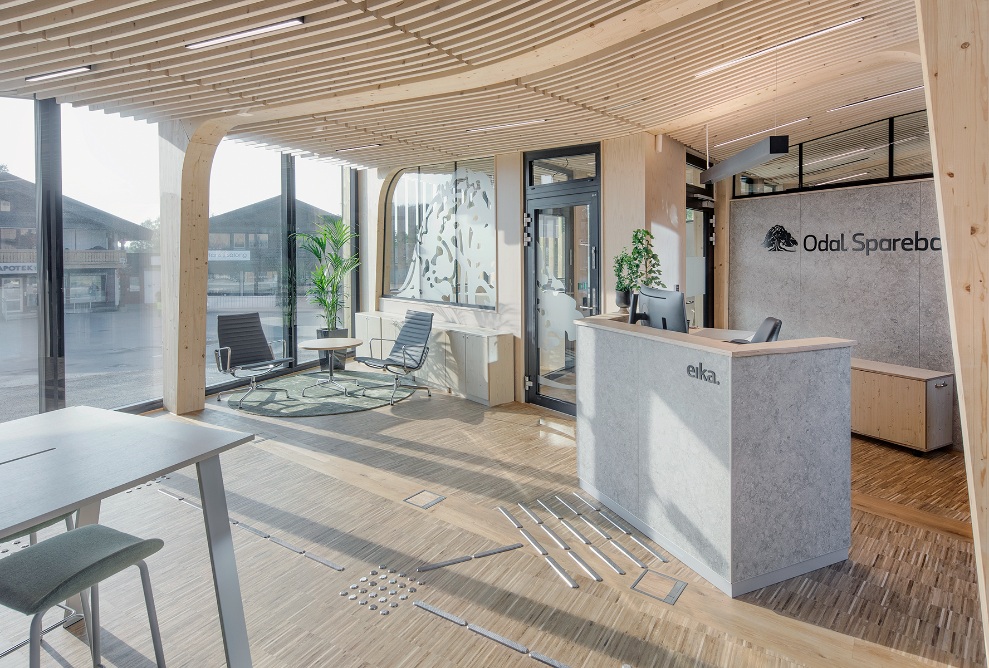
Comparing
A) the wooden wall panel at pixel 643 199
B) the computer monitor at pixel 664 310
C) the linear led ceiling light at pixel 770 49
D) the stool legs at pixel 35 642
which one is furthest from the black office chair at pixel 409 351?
the stool legs at pixel 35 642

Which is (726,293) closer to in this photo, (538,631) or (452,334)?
(452,334)

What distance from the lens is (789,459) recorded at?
357 cm

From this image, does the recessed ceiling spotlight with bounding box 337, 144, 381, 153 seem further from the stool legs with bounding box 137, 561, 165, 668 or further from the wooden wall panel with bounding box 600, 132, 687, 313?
the stool legs with bounding box 137, 561, 165, 668

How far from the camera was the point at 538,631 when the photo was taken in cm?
314

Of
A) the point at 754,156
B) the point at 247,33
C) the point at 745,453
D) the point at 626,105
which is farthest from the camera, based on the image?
the point at 626,105

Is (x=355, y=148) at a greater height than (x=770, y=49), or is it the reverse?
(x=355, y=148)

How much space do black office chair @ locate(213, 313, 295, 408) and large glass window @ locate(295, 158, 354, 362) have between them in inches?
52.5

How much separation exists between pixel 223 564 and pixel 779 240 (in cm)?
715

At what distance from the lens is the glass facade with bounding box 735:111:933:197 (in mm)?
6586

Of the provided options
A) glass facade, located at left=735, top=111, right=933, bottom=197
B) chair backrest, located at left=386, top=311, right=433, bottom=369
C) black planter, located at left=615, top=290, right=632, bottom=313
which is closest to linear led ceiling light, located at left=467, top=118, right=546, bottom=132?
black planter, located at left=615, top=290, right=632, bottom=313

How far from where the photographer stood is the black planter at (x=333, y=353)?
985 cm

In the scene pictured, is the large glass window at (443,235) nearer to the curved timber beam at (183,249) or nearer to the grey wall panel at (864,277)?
the curved timber beam at (183,249)

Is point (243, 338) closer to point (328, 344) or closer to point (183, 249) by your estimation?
point (328, 344)

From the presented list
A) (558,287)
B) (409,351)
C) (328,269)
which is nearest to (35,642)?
(558,287)
